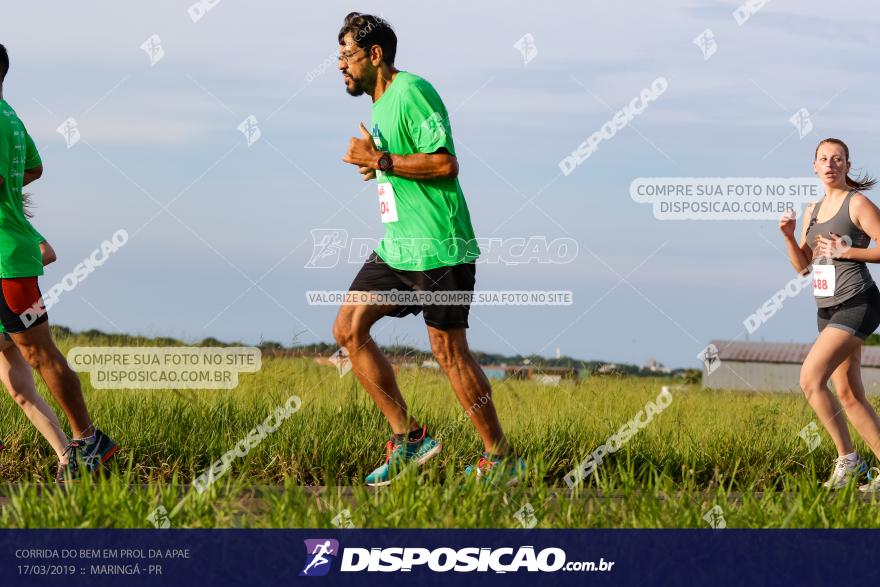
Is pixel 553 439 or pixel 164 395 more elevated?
pixel 164 395

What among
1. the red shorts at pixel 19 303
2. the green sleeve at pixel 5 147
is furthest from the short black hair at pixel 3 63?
the red shorts at pixel 19 303

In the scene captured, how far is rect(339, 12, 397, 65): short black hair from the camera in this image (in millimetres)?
6230

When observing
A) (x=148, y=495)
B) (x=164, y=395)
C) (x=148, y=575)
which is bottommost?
(x=148, y=575)

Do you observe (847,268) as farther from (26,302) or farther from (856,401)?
(26,302)

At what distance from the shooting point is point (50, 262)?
22.2 feet

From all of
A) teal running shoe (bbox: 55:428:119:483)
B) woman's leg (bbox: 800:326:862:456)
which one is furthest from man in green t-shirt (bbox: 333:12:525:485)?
woman's leg (bbox: 800:326:862:456)

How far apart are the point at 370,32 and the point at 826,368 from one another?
11.3 feet

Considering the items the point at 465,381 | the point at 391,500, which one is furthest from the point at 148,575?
the point at 465,381

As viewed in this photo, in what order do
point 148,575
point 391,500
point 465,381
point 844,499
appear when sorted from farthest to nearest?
point 465,381
point 844,499
point 391,500
point 148,575

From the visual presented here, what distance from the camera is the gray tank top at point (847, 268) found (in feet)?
22.1

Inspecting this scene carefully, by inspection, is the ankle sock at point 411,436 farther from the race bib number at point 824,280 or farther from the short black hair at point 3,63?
the short black hair at point 3,63

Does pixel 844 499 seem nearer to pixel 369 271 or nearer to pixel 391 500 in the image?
pixel 391 500

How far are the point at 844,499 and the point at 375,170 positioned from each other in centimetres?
303

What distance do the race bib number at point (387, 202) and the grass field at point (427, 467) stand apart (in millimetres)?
1406
